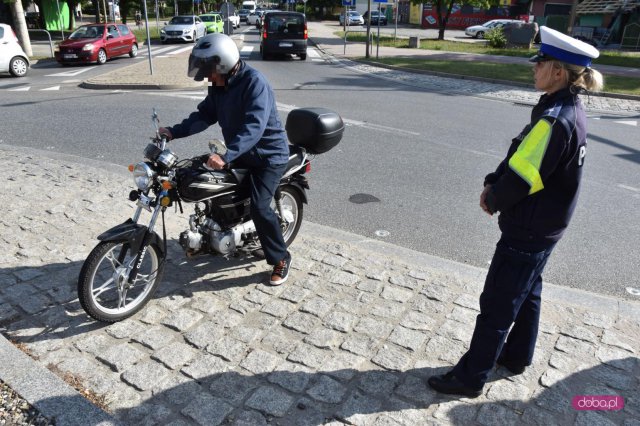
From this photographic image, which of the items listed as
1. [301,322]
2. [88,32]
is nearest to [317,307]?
[301,322]

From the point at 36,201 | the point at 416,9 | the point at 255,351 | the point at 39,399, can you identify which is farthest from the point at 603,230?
the point at 416,9

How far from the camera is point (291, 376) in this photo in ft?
9.96

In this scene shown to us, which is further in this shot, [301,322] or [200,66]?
[301,322]

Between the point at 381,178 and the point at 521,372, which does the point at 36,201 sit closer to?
the point at 381,178

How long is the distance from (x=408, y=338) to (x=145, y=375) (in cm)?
164

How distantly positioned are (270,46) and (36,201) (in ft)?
58.8

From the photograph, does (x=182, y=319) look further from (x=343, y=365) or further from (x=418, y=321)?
(x=418, y=321)

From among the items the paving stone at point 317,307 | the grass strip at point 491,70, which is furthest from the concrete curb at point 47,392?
the grass strip at point 491,70

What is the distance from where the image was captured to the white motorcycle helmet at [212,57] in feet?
11.0

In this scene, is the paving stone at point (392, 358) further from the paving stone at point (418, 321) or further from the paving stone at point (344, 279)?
the paving stone at point (344, 279)

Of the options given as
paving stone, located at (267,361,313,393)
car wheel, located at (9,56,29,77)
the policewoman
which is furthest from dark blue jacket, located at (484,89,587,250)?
car wheel, located at (9,56,29,77)

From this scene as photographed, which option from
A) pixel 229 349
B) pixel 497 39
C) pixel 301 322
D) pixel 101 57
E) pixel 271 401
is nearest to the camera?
pixel 271 401

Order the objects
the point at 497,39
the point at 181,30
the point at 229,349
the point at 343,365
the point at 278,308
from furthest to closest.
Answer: the point at 181,30, the point at 497,39, the point at 278,308, the point at 229,349, the point at 343,365

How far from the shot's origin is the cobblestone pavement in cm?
280
